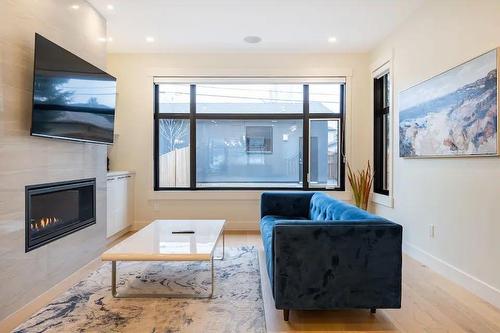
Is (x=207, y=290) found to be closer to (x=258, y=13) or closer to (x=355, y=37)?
(x=258, y=13)

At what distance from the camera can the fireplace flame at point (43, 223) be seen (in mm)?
2788

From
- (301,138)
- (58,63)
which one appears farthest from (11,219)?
(301,138)

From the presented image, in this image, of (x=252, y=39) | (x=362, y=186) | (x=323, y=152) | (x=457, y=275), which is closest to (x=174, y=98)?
(x=252, y=39)

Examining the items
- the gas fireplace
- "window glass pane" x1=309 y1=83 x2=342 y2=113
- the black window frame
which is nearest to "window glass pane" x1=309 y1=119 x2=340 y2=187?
"window glass pane" x1=309 y1=83 x2=342 y2=113

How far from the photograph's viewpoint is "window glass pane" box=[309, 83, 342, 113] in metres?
5.42

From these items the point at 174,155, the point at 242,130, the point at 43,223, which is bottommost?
the point at 43,223

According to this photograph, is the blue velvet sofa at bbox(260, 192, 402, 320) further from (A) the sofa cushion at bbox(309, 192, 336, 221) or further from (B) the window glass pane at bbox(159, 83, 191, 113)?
(B) the window glass pane at bbox(159, 83, 191, 113)

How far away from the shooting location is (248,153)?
5.52 m

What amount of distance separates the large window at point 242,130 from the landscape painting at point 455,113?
5.05 ft

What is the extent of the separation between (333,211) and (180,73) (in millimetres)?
3351

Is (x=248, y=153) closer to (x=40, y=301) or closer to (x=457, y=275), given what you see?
(x=457, y=275)

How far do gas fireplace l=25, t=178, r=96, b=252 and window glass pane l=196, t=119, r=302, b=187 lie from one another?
2060 mm

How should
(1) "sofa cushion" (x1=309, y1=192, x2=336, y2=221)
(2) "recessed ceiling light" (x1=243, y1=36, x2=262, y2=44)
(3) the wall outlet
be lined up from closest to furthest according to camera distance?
1. (1) "sofa cushion" (x1=309, y1=192, x2=336, y2=221)
2. (3) the wall outlet
3. (2) "recessed ceiling light" (x1=243, y1=36, x2=262, y2=44)

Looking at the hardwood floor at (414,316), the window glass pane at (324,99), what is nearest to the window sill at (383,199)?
the window glass pane at (324,99)
